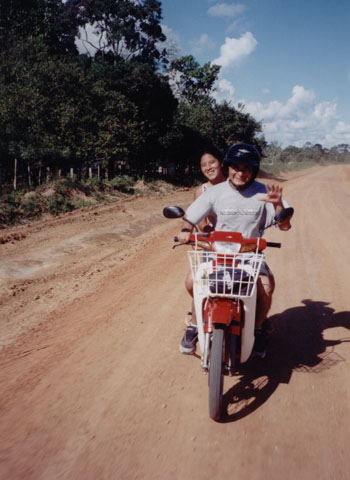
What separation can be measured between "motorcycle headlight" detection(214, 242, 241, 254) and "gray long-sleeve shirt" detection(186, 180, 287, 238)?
266mm

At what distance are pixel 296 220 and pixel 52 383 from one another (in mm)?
9135

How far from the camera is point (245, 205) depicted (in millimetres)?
3180

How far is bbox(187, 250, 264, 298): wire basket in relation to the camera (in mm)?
2715

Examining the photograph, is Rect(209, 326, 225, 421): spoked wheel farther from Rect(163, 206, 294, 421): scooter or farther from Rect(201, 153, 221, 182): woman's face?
Rect(201, 153, 221, 182): woman's face

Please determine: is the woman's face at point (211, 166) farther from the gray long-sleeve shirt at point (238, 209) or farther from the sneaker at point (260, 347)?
the sneaker at point (260, 347)

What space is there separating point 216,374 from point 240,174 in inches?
66.8

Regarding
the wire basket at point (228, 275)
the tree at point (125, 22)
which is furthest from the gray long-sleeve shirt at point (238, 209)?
the tree at point (125, 22)

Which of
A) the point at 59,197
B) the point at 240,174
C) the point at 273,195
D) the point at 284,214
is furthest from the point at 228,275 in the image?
the point at 59,197

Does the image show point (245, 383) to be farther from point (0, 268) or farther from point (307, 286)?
point (0, 268)

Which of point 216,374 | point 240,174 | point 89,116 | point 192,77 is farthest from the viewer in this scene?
point 192,77

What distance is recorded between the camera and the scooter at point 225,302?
268cm

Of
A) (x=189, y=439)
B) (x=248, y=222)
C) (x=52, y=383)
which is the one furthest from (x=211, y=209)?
(x=52, y=383)

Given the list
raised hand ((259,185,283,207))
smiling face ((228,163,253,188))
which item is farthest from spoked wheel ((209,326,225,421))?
smiling face ((228,163,253,188))

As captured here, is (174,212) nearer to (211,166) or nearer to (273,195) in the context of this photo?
(273,195)
